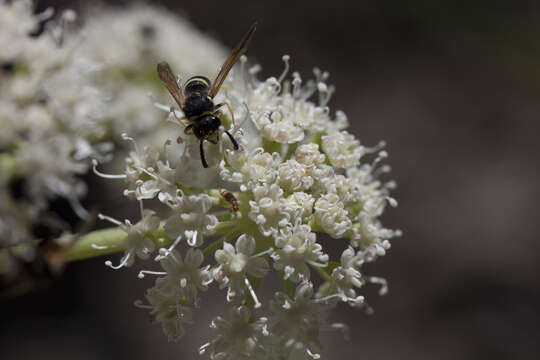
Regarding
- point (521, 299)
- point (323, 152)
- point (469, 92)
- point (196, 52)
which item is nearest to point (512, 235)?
point (521, 299)

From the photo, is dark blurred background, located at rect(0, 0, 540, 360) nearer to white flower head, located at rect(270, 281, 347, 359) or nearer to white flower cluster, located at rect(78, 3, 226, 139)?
white flower cluster, located at rect(78, 3, 226, 139)

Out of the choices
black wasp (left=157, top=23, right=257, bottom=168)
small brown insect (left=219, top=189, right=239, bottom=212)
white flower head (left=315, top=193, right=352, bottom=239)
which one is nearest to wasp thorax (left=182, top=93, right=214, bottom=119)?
black wasp (left=157, top=23, right=257, bottom=168)

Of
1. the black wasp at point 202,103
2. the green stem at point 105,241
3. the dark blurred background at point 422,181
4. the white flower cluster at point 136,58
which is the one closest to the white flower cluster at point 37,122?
the green stem at point 105,241

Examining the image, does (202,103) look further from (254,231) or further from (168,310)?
(168,310)

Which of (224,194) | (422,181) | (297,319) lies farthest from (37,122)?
(422,181)

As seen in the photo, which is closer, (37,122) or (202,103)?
(202,103)

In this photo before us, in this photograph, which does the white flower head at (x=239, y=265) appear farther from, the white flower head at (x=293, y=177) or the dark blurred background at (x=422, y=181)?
the dark blurred background at (x=422, y=181)

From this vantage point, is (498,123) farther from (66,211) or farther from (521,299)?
(66,211)
